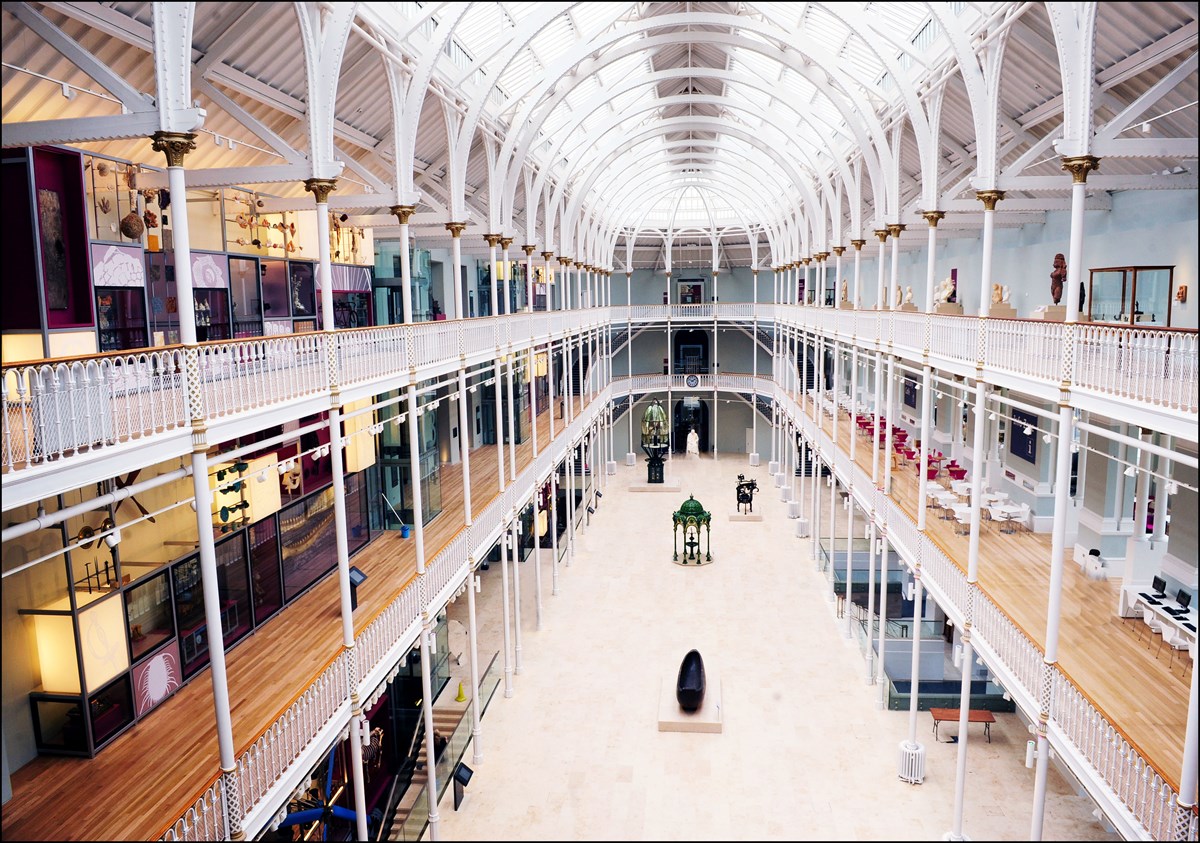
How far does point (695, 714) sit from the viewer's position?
16.6 m

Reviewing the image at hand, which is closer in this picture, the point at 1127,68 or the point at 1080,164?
the point at 1080,164

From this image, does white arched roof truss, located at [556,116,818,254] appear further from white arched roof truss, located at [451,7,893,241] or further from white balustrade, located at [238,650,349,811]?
white balustrade, located at [238,650,349,811]

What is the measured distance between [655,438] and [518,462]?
13600 millimetres

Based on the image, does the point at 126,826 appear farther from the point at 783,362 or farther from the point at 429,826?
the point at 783,362

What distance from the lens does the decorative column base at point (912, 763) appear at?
570 inches

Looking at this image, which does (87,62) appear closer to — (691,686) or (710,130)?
(691,686)

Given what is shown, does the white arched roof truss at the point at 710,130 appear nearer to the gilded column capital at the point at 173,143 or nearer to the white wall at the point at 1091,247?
the white wall at the point at 1091,247

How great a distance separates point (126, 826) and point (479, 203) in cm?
2097

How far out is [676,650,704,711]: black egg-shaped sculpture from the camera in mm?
16656

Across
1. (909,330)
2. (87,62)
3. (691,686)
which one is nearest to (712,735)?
(691,686)

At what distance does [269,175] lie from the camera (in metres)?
11.0

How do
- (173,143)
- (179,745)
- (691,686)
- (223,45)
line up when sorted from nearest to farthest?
(173,143), (179,745), (223,45), (691,686)

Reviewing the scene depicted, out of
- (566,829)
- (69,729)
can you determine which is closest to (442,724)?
(69,729)

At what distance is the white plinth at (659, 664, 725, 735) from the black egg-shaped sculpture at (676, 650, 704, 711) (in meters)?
0.15
